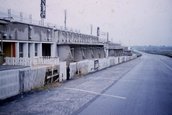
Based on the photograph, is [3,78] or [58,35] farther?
[58,35]

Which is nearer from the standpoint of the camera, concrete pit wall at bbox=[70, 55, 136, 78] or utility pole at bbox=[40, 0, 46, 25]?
concrete pit wall at bbox=[70, 55, 136, 78]

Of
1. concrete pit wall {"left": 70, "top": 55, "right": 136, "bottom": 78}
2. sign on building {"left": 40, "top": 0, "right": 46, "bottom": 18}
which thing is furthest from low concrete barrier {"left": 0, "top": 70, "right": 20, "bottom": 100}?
sign on building {"left": 40, "top": 0, "right": 46, "bottom": 18}

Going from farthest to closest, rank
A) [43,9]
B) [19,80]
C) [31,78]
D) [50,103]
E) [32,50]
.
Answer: [43,9] < [32,50] < [31,78] < [19,80] < [50,103]

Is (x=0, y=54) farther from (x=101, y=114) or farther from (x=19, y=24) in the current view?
(x=101, y=114)

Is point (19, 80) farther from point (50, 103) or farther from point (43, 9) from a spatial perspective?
point (43, 9)

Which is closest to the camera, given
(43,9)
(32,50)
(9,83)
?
(9,83)

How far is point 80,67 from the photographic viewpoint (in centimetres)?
2544

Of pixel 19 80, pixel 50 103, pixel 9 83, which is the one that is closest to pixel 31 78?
pixel 19 80

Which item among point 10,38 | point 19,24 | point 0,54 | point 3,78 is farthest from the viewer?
point 19,24

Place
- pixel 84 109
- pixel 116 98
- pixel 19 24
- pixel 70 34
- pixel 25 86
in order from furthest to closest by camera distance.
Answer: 1. pixel 70 34
2. pixel 19 24
3. pixel 25 86
4. pixel 116 98
5. pixel 84 109

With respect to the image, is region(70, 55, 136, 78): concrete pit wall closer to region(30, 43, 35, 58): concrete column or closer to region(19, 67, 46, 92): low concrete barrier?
region(30, 43, 35, 58): concrete column

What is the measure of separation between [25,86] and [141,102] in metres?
6.68

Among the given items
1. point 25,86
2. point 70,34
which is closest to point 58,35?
point 70,34

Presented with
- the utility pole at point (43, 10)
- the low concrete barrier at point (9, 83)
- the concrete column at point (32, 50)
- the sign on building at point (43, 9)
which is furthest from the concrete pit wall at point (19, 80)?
the sign on building at point (43, 9)
